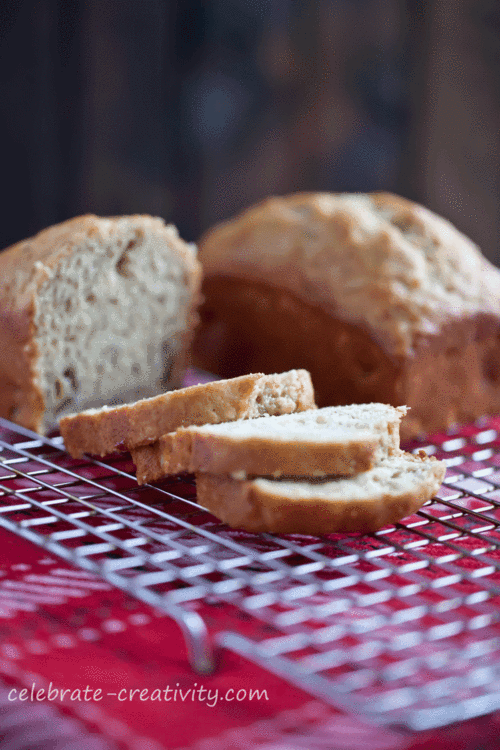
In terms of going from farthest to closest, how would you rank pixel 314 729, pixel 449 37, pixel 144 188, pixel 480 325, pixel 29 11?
1. pixel 449 37
2. pixel 144 188
3. pixel 29 11
4. pixel 480 325
5. pixel 314 729

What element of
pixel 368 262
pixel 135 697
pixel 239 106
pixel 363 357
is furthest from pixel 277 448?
pixel 239 106

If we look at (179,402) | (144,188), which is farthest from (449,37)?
(179,402)

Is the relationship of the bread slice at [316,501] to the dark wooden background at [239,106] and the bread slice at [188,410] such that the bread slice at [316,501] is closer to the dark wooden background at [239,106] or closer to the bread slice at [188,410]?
the bread slice at [188,410]

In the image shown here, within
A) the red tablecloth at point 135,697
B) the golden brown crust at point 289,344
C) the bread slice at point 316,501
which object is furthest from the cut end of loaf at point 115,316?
the red tablecloth at point 135,697

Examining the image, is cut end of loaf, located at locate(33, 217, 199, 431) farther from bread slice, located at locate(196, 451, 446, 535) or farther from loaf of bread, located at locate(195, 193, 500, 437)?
bread slice, located at locate(196, 451, 446, 535)

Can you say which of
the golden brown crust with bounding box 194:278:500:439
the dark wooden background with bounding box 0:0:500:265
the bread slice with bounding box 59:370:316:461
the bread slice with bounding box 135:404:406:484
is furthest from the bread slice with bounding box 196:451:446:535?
the dark wooden background with bounding box 0:0:500:265

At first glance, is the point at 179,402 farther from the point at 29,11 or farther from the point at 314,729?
the point at 29,11
